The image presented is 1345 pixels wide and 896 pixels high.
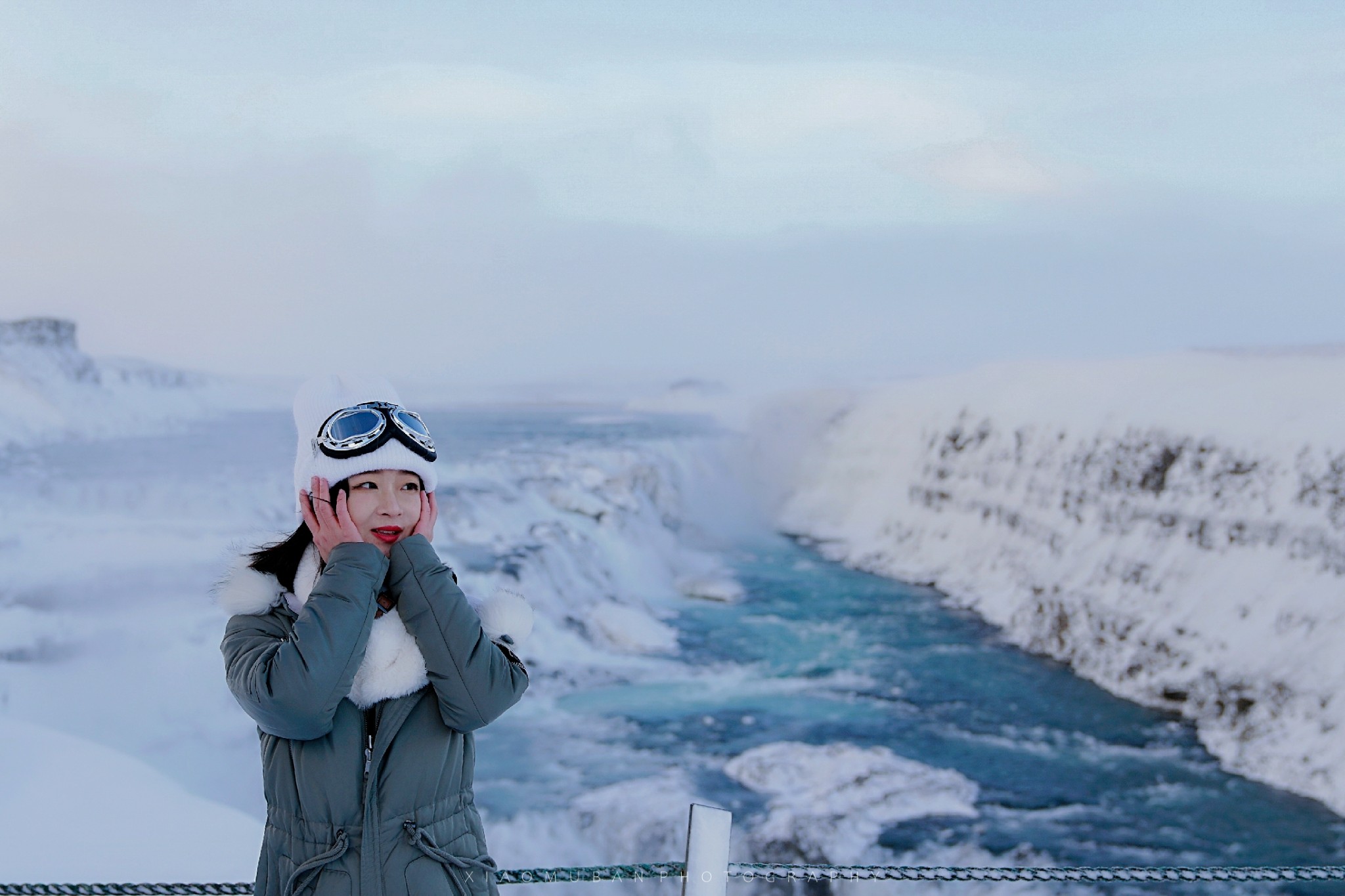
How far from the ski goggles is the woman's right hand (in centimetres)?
4

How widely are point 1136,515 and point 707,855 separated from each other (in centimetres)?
756

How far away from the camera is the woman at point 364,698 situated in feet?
3.07

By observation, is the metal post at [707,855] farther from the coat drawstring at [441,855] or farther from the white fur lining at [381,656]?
the white fur lining at [381,656]

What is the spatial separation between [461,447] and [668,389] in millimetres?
2472

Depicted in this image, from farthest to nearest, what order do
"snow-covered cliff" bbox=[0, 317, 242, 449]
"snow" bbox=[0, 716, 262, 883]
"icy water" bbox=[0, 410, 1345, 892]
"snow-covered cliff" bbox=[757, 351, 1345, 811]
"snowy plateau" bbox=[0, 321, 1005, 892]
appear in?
"snow-covered cliff" bbox=[0, 317, 242, 449], "snow-covered cliff" bbox=[757, 351, 1345, 811], "icy water" bbox=[0, 410, 1345, 892], "snowy plateau" bbox=[0, 321, 1005, 892], "snow" bbox=[0, 716, 262, 883]

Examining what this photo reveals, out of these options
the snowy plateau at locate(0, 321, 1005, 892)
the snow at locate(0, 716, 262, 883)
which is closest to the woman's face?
the snow at locate(0, 716, 262, 883)

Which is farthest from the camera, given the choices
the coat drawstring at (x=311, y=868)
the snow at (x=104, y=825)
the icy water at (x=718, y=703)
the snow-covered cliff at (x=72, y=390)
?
the snow-covered cliff at (x=72, y=390)

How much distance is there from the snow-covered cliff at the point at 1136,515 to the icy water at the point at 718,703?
1.22 ft

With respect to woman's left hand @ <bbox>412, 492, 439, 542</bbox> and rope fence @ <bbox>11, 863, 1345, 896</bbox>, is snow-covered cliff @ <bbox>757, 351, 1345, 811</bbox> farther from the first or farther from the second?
woman's left hand @ <bbox>412, 492, 439, 542</bbox>

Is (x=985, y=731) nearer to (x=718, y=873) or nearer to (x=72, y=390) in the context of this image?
(x=718, y=873)

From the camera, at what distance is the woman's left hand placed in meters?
1.09

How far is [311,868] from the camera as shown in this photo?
0.94 m

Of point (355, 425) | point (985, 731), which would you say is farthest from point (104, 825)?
point (985, 731)

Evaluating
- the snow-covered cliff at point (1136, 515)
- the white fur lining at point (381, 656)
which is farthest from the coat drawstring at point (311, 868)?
the snow-covered cliff at point (1136, 515)
